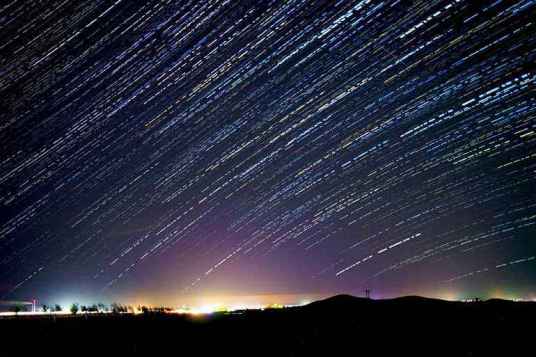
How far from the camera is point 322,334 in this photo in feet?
44.3

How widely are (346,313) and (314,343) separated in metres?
4.49

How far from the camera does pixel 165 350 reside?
12445 millimetres

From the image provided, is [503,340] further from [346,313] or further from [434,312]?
Answer: [346,313]

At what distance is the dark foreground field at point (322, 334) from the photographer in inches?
466

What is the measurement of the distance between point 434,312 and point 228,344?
23.6ft

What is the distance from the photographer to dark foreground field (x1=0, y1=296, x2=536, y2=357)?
11.8 meters

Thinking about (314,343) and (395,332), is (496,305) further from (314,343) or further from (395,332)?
(314,343)

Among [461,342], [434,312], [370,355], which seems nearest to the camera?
Result: [370,355]

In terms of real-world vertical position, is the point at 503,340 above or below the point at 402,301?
below

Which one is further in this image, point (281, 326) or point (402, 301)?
point (402, 301)

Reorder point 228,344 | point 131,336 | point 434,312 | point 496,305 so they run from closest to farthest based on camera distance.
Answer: point 228,344 < point 131,336 < point 434,312 < point 496,305

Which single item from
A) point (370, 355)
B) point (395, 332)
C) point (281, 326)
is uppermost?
point (281, 326)

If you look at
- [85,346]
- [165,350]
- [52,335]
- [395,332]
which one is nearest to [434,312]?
[395,332]

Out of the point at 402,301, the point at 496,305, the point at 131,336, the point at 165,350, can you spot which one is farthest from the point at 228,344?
the point at 496,305
